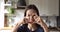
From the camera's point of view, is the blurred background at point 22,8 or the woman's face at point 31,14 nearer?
the woman's face at point 31,14

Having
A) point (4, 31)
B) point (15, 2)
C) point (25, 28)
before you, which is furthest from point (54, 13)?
point (25, 28)

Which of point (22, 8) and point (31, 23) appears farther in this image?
point (22, 8)

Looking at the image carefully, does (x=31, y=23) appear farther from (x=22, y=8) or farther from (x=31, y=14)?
(x=22, y=8)

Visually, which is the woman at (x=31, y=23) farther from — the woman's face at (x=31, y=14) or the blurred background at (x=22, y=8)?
the blurred background at (x=22, y=8)

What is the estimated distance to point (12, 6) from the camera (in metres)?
3.38

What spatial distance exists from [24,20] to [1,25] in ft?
7.76

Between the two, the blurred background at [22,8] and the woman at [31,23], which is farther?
the blurred background at [22,8]

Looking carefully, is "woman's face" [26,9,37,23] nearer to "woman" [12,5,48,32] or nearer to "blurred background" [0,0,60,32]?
"woman" [12,5,48,32]

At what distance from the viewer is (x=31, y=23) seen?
3.66 ft

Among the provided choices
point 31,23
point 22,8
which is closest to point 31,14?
point 31,23

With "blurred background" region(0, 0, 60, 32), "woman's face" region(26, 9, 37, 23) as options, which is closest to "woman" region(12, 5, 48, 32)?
"woman's face" region(26, 9, 37, 23)

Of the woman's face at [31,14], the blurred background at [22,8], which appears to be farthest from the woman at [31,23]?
the blurred background at [22,8]

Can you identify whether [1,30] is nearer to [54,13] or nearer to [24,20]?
[54,13]

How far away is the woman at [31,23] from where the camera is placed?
3.55 feet
